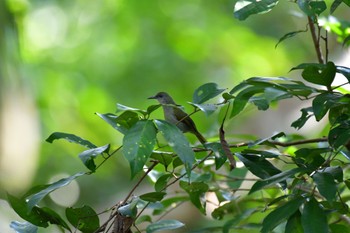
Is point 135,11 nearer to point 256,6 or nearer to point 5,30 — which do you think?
point 5,30

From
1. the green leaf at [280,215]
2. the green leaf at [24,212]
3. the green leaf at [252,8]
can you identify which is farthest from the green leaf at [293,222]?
the green leaf at [24,212]

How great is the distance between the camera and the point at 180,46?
21.9 feet

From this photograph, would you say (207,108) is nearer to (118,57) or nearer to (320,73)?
(320,73)

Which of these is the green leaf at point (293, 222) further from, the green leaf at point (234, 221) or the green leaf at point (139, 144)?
the green leaf at point (234, 221)

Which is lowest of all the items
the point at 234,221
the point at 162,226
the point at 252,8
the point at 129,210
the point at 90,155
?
the point at 234,221

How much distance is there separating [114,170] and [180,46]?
1.52 metres

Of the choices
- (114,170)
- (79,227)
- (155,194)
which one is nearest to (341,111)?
(155,194)

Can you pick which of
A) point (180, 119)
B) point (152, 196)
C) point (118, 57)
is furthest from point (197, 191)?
point (118, 57)

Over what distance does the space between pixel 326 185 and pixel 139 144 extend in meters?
0.40

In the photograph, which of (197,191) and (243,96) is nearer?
(243,96)

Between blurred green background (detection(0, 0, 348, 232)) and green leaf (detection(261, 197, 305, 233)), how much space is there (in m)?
4.46

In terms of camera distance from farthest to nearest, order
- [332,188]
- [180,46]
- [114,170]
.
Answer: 1. [180,46]
2. [114,170]
3. [332,188]

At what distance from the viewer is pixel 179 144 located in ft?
4.26

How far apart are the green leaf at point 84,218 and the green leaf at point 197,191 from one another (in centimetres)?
28
